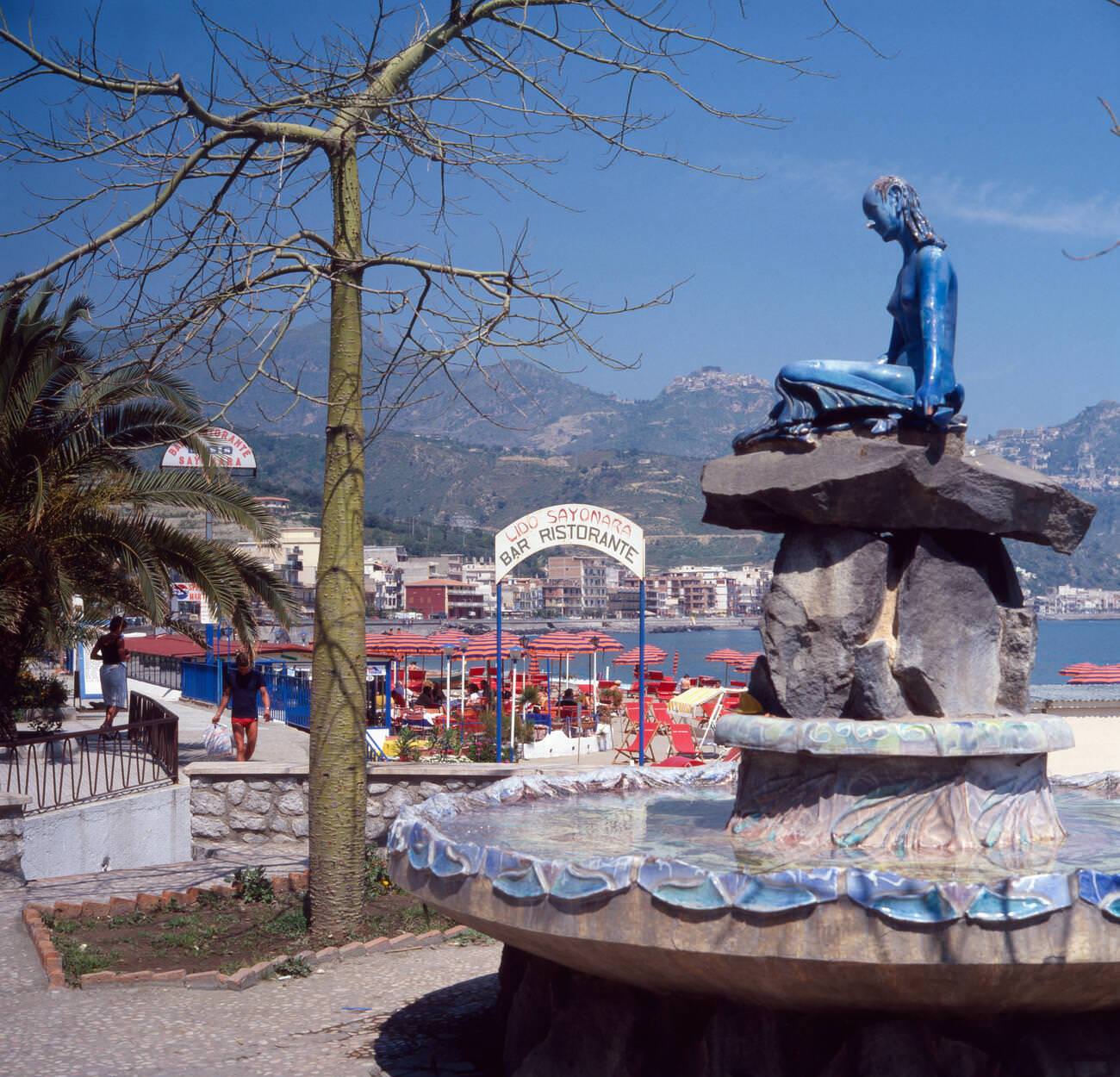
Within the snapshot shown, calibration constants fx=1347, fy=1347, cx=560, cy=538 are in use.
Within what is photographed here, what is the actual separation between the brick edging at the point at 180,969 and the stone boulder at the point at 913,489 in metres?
4.12

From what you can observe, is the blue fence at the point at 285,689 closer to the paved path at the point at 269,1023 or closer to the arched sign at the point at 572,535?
the arched sign at the point at 572,535

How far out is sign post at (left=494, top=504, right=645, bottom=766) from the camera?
51.6 ft

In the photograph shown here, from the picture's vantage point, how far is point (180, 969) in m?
8.04

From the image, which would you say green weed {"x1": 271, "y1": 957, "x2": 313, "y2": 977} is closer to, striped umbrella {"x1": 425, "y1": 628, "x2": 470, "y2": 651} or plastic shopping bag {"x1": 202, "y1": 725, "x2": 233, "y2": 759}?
plastic shopping bag {"x1": 202, "y1": 725, "x2": 233, "y2": 759}

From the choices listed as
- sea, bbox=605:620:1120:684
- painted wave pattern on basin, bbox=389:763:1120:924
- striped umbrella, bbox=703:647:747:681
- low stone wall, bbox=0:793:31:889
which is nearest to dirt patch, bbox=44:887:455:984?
low stone wall, bbox=0:793:31:889

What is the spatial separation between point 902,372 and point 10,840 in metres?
8.27

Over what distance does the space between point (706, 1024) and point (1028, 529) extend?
2866mm

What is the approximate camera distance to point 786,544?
6824 mm

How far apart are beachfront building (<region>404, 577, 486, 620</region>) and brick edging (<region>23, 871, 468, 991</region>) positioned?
12855 centimetres

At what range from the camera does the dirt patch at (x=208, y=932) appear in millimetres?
8375

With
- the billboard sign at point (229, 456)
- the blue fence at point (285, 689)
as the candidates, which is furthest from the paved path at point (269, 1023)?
the billboard sign at point (229, 456)

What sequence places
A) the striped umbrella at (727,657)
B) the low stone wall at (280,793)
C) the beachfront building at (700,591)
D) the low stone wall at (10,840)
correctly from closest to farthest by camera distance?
the low stone wall at (10,840) → the low stone wall at (280,793) → the striped umbrella at (727,657) → the beachfront building at (700,591)

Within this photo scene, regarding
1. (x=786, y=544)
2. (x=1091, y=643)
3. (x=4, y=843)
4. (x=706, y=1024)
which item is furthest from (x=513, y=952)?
(x=1091, y=643)

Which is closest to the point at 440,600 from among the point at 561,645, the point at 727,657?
the point at 727,657
